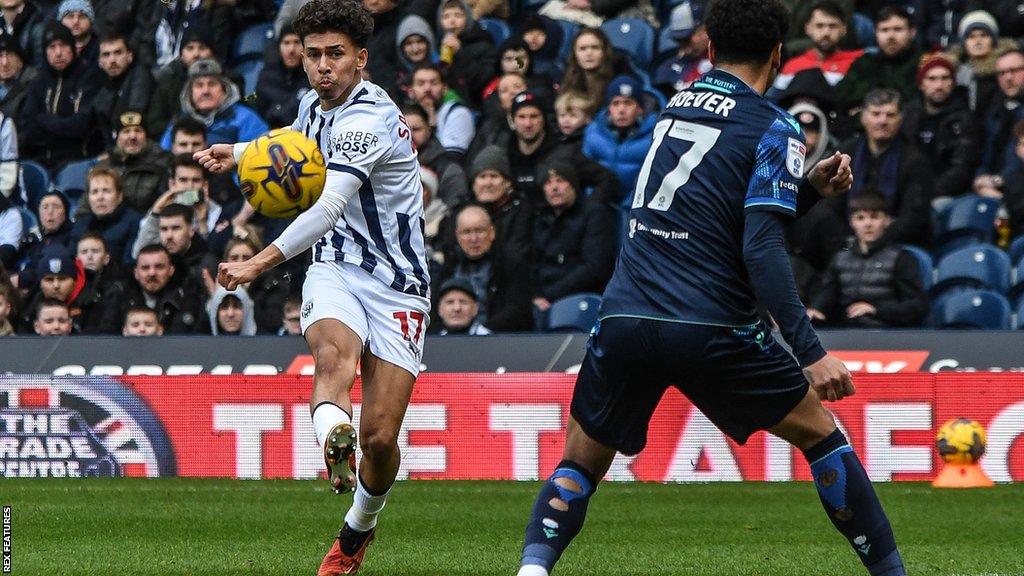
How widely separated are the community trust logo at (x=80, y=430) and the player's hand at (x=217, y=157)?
632 centimetres

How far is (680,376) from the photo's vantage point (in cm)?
568

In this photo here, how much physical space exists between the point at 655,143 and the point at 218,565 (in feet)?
11.0

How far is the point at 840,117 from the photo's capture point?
48.1ft

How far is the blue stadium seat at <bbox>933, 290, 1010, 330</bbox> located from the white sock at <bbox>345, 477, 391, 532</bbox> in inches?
284

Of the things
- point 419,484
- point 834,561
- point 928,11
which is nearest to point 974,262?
point 928,11

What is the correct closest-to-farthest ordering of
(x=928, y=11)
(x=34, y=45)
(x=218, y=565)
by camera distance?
(x=218, y=565), (x=928, y=11), (x=34, y=45)

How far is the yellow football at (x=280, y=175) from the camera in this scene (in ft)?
23.5

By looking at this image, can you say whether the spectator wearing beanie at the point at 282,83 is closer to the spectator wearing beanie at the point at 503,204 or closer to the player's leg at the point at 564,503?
the spectator wearing beanie at the point at 503,204

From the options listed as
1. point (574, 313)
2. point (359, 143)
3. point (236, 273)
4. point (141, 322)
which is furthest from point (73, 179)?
point (236, 273)

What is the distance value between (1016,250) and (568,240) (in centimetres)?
374

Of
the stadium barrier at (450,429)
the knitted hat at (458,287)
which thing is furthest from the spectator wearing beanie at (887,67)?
the knitted hat at (458,287)

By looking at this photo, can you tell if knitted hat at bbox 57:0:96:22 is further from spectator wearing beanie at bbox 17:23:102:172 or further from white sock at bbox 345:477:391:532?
white sock at bbox 345:477:391:532

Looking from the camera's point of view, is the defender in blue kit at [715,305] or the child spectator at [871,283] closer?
the defender in blue kit at [715,305]

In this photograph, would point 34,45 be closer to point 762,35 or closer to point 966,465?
point 966,465
